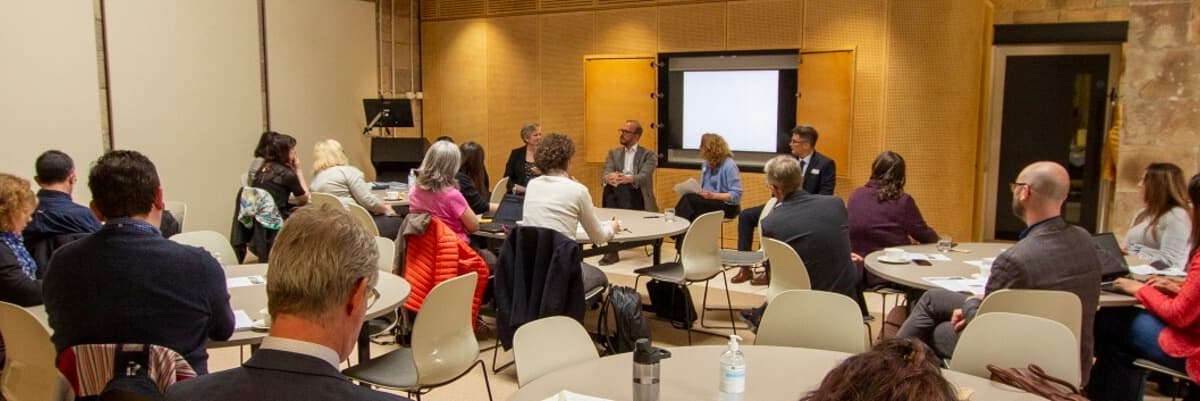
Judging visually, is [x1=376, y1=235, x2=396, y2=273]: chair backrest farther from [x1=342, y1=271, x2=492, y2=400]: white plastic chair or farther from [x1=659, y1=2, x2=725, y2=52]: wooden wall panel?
[x1=659, y1=2, x2=725, y2=52]: wooden wall panel

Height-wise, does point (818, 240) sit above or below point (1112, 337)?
above

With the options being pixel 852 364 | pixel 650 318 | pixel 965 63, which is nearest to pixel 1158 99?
pixel 965 63

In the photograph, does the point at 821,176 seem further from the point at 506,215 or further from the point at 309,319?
the point at 309,319

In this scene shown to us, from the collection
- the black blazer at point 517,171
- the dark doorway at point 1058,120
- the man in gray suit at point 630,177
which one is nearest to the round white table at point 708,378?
the man in gray suit at point 630,177

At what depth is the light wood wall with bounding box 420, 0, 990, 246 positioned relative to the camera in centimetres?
776

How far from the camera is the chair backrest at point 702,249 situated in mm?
5500

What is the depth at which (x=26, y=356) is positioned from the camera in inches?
121

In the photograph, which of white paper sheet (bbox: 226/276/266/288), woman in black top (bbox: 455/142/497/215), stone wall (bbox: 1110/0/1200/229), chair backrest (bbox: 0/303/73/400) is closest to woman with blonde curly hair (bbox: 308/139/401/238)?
woman in black top (bbox: 455/142/497/215)

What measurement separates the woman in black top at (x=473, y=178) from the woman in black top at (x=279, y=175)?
1.34 metres

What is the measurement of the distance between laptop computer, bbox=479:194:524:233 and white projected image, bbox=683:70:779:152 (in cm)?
380

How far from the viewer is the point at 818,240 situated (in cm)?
472

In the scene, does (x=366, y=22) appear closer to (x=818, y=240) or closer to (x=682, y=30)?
(x=682, y=30)

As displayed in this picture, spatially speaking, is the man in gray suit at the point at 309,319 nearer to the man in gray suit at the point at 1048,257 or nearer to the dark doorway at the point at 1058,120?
the man in gray suit at the point at 1048,257

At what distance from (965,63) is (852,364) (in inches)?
277
